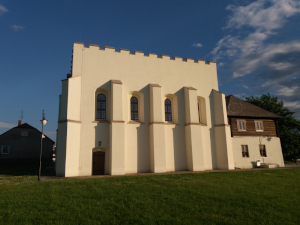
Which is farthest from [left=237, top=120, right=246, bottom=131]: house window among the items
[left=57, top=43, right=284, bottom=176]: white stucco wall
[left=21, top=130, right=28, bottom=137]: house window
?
[left=21, top=130, right=28, bottom=137]: house window

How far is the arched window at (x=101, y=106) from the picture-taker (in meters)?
18.5

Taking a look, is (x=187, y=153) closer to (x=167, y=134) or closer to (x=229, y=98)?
(x=167, y=134)

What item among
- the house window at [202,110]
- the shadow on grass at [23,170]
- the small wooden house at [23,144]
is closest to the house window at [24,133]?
the small wooden house at [23,144]

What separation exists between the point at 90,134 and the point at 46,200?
919cm

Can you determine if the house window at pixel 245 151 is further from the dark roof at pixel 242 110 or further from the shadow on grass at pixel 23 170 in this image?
the shadow on grass at pixel 23 170

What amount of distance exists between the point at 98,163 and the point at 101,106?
4.88 metres

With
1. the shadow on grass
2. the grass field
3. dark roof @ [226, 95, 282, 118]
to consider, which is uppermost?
dark roof @ [226, 95, 282, 118]

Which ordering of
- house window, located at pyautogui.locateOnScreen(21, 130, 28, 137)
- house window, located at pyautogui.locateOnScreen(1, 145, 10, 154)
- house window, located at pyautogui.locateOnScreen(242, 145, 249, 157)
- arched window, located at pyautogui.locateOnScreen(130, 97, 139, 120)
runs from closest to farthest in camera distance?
arched window, located at pyautogui.locateOnScreen(130, 97, 139, 120) < house window, located at pyautogui.locateOnScreen(242, 145, 249, 157) < house window, located at pyautogui.locateOnScreen(1, 145, 10, 154) < house window, located at pyautogui.locateOnScreen(21, 130, 28, 137)

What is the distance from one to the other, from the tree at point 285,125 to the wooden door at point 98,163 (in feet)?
94.7

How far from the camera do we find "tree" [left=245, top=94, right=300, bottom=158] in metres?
32.9

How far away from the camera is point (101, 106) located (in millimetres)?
18688

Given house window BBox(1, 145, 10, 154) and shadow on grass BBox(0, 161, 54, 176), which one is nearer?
shadow on grass BBox(0, 161, 54, 176)

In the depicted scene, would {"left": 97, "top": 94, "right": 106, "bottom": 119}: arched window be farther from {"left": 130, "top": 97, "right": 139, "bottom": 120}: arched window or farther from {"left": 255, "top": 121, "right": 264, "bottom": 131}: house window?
{"left": 255, "top": 121, "right": 264, "bottom": 131}: house window

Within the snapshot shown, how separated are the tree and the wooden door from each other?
2887cm
